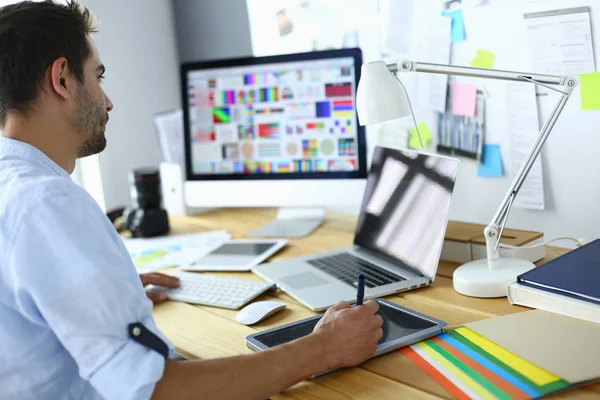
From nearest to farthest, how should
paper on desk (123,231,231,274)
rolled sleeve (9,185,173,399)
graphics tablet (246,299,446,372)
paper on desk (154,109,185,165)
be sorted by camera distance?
rolled sleeve (9,185,173,399) → graphics tablet (246,299,446,372) → paper on desk (123,231,231,274) → paper on desk (154,109,185,165)

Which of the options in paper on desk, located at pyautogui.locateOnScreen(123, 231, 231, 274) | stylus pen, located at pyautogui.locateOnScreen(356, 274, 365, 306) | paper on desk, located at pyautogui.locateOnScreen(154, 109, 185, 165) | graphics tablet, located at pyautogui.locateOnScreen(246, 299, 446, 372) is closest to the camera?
graphics tablet, located at pyautogui.locateOnScreen(246, 299, 446, 372)

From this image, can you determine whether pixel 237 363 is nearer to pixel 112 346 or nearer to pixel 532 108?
pixel 112 346

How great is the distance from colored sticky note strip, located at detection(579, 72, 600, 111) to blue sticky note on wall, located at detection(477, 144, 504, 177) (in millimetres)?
244

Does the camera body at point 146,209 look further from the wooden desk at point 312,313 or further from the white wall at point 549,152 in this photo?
the white wall at point 549,152

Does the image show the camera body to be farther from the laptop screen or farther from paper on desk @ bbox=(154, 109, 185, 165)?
the laptop screen

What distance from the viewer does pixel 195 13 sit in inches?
97.4

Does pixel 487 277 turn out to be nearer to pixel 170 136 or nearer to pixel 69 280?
pixel 69 280

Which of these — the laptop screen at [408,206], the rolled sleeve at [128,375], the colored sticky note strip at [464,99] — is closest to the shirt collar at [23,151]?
the rolled sleeve at [128,375]

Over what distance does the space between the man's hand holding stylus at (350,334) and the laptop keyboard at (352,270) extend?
27 cm

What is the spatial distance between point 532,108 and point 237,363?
94 cm

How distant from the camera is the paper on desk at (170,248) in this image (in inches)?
67.0

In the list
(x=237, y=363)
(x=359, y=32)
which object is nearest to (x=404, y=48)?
Answer: (x=359, y=32)

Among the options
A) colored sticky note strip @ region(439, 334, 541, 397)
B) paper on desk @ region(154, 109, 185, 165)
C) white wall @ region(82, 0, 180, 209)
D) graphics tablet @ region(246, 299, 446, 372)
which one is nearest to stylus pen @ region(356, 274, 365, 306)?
graphics tablet @ region(246, 299, 446, 372)

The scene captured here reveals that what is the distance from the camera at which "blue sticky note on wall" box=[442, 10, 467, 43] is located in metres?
1.60
